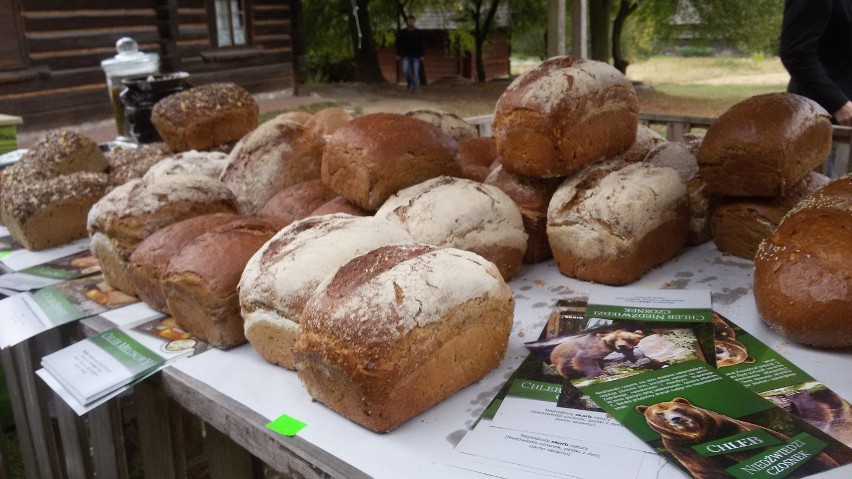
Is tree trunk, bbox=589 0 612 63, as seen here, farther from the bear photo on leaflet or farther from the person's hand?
the bear photo on leaflet

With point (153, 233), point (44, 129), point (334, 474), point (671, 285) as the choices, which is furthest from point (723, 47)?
point (44, 129)

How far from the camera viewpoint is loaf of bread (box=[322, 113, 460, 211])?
193cm

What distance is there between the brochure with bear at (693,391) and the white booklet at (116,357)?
2.98ft

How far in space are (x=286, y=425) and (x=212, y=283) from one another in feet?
1.61

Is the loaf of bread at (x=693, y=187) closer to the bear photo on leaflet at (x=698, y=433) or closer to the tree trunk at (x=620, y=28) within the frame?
the bear photo on leaflet at (x=698, y=433)

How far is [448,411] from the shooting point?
4.22ft

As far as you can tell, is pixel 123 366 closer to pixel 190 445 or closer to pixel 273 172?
pixel 273 172

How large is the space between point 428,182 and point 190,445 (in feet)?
6.56

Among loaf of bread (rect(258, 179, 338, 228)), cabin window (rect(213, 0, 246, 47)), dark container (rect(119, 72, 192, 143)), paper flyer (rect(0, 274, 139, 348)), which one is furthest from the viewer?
cabin window (rect(213, 0, 246, 47))

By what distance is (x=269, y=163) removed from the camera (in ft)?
7.54

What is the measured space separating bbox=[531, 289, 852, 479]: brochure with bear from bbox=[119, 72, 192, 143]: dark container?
2708 millimetres

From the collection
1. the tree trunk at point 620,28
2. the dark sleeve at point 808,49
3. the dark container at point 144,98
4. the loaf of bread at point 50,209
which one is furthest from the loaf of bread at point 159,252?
the tree trunk at point 620,28

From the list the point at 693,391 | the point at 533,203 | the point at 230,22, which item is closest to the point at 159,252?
the point at 533,203

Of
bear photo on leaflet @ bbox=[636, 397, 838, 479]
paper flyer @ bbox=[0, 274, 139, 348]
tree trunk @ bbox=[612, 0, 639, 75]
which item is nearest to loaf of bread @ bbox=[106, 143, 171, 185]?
paper flyer @ bbox=[0, 274, 139, 348]
